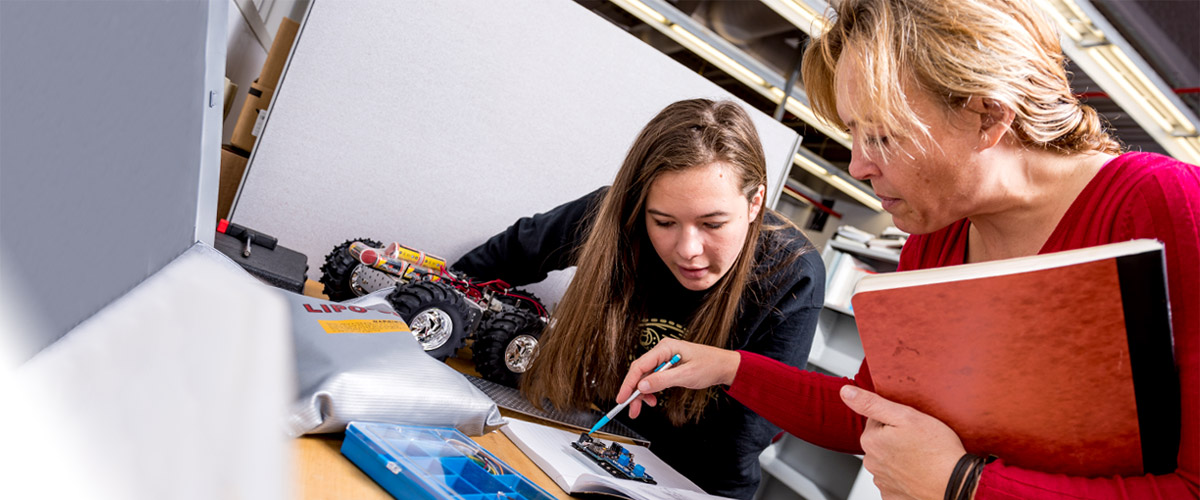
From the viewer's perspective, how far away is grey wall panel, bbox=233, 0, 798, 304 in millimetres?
1464

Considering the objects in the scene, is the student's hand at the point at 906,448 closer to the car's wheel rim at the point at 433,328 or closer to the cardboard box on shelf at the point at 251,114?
the car's wheel rim at the point at 433,328

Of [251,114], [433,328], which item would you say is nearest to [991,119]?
[433,328]

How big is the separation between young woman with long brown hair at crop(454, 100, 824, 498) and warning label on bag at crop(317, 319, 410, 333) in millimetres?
368

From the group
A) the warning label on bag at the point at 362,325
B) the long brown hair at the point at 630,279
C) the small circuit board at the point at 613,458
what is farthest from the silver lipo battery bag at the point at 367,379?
the long brown hair at the point at 630,279

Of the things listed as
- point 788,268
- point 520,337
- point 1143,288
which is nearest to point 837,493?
A: point 788,268

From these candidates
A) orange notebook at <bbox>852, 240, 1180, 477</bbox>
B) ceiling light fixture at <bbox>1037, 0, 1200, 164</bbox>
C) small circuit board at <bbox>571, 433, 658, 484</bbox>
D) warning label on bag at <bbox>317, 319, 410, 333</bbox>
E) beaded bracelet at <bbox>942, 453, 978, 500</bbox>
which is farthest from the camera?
ceiling light fixture at <bbox>1037, 0, 1200, 164</bbox>

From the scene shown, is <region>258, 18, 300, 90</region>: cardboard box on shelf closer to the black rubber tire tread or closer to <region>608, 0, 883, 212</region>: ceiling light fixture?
the black rubber tire tread

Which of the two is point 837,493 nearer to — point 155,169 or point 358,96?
point 358,96

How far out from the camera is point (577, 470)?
0.86 metres

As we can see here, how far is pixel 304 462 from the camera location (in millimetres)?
634

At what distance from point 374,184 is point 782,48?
3.58 m

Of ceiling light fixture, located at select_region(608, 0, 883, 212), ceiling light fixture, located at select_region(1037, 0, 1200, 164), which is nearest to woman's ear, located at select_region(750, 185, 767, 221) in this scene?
ceiling light fixture, located at select_region(1037, 0, 1200, 164)

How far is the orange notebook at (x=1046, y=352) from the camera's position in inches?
20.4

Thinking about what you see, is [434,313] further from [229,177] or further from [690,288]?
[229,177]
